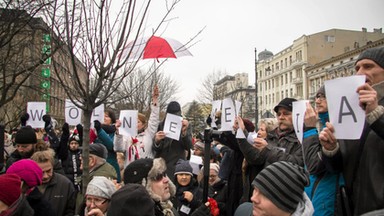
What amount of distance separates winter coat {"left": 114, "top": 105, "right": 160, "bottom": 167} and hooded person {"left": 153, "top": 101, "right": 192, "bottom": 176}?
0.46ft

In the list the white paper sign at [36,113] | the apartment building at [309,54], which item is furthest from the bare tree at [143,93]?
the apartment building at [309,54]

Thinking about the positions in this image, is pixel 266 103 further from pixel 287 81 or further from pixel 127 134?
pixel 127 134

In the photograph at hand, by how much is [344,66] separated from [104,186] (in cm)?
5283

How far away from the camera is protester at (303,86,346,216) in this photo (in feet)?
8.79

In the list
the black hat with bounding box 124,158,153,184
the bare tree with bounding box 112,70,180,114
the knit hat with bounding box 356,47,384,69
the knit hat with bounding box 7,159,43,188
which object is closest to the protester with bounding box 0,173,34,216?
the knit hat with bounding box 7,159,43,188

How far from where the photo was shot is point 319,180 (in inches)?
112

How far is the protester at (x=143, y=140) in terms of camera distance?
5.21 m

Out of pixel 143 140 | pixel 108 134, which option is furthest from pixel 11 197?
pixel 108 134

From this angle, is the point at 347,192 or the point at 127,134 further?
the point at 127,134

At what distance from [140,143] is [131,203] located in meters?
3.76

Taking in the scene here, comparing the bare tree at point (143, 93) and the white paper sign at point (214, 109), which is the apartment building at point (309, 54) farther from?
the white paper sign at point (214, 109)

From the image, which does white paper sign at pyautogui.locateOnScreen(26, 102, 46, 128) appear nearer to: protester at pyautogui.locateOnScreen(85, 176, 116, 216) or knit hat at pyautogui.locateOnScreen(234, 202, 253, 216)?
protester at pyautogui.locateOnScreen(85, 176, 116, 216)

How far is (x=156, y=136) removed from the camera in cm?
486

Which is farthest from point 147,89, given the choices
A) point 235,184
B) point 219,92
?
point 235,184
